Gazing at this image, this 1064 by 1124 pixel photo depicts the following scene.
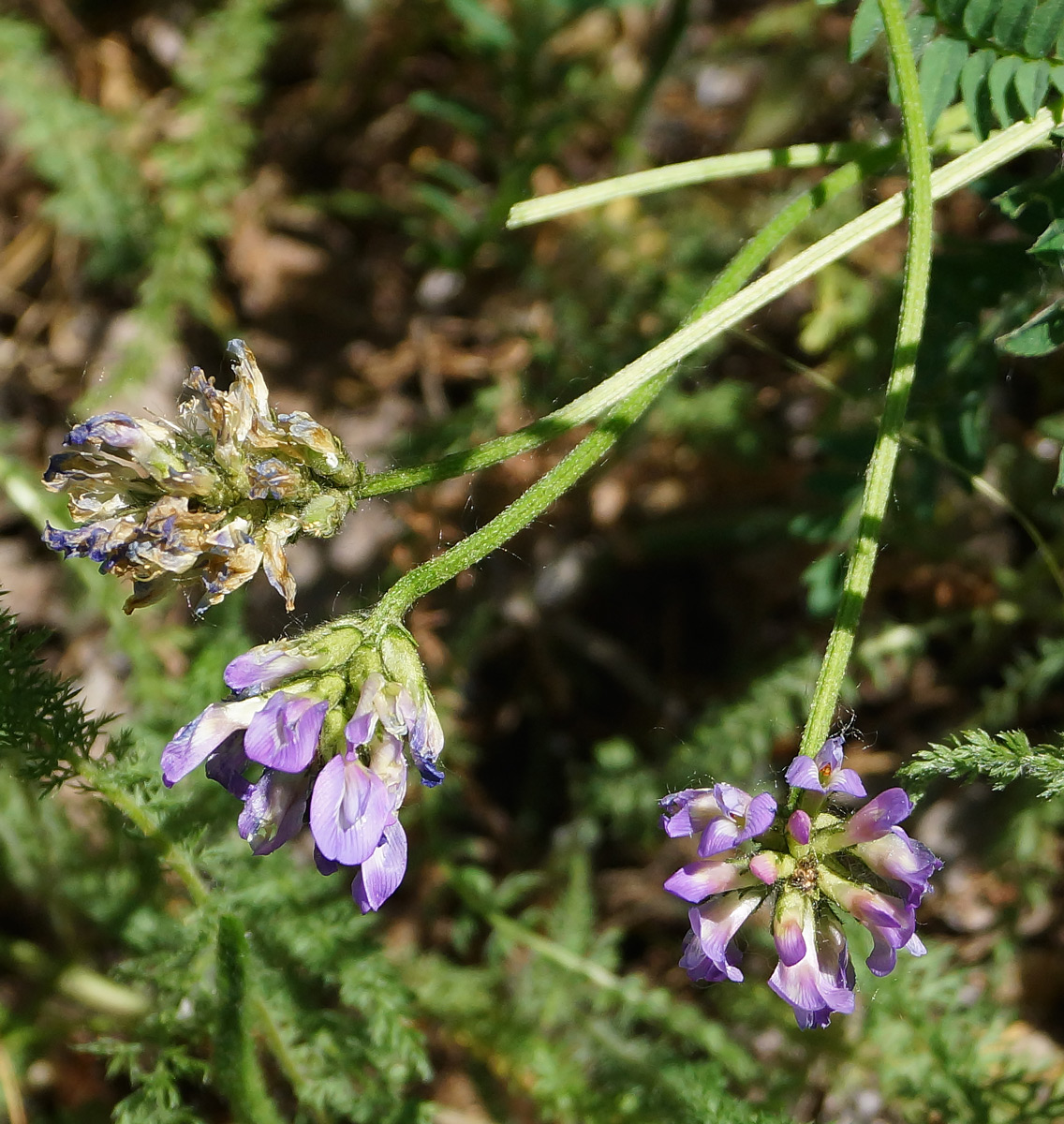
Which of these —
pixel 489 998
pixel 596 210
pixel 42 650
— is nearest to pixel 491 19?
pixel 596 210

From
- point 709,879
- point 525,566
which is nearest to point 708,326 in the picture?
point 709,879

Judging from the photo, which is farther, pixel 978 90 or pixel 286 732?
pixel 978 90

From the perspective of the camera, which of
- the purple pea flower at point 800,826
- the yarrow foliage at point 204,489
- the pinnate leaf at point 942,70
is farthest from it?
the pinnate leaf at point 942,70

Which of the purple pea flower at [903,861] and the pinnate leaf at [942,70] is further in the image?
the pinnate leaf at [942,70]

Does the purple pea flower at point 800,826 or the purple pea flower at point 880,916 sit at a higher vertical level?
the purple pea flower at point 800,826

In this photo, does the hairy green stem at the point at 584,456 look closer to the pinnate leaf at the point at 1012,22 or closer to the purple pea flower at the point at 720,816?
the pinnate leaf at the point at 1012,22

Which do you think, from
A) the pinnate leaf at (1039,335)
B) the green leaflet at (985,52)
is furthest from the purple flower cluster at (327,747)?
the green leaflet at (985,52)

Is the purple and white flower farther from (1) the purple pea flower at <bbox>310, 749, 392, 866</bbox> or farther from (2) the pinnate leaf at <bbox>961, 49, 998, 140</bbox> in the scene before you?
(2) the pinnate leaf at <bbox>961, 49, 998, 140</bbox>

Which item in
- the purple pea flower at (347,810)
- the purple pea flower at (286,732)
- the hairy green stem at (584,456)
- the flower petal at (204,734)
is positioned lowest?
the purple pea flower at (347,810)

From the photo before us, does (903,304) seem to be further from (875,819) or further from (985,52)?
(875,819)
